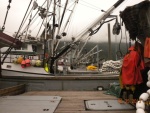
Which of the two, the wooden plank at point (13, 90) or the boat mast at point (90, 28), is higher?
the boat mast at point (90, 28)

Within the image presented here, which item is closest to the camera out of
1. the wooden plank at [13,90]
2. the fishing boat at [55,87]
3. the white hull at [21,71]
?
the fishing boat at [55,87]

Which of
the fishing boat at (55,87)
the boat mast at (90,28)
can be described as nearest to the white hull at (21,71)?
the fishing boat at (55,87)

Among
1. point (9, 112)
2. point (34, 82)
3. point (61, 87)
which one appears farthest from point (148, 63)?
point (34, 82)

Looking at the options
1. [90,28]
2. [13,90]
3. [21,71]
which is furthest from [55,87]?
[90,28]

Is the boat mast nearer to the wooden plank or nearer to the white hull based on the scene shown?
the white hull

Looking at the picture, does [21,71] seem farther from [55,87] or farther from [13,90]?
[13,90]

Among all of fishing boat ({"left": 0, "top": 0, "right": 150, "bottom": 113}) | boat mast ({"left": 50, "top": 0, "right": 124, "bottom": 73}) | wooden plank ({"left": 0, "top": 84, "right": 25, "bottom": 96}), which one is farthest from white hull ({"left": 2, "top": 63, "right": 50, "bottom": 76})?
wooden plank ({"left": 0, "top": 84, "right": 25, "bottom": 96})

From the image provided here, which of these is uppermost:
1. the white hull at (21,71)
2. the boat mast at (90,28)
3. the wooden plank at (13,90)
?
the boat mast at (90,28)

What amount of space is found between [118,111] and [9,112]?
2075 millimetres

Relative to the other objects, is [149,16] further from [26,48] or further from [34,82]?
[26,48]

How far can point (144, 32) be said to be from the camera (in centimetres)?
409

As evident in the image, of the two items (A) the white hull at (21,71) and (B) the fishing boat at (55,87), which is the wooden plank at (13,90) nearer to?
(B) the fishing boat at (55,87)

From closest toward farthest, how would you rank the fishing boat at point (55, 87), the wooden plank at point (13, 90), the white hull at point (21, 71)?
1. the fishing boat at point (55, 87)
2. the wooden plank at point (13, 90)
3. the white hull at point (21, 71)

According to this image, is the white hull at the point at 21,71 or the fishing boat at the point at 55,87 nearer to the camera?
the fishing boat at the point at 55,87
